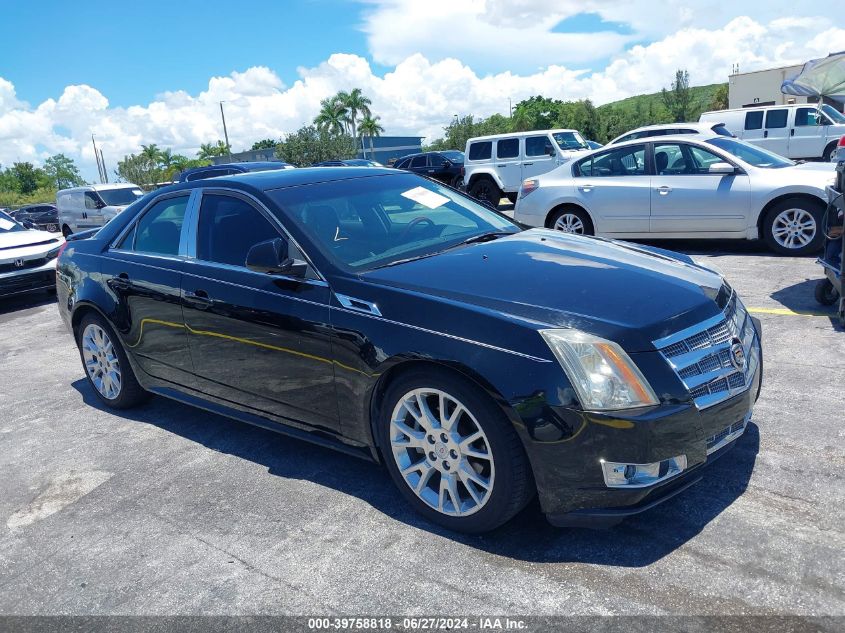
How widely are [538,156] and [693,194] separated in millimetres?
8838

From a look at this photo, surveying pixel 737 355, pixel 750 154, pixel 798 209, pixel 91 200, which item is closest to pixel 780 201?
pixel 798 209

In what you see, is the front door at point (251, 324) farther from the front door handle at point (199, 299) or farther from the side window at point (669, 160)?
the side window at point (669, 160)

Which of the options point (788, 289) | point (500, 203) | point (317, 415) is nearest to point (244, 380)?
point (317, 415)

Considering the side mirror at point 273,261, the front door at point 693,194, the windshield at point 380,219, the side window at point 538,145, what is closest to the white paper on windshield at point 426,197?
the windshield at point 380,219

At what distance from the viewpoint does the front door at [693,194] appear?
9.19 meters

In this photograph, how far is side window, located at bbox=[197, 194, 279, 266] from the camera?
162 inches

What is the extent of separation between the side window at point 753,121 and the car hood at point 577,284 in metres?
17.6

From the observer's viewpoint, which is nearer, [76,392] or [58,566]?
[58,566]

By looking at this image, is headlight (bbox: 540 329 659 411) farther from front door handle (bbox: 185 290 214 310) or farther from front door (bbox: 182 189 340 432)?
front door handle (bbox: 185 290 214 310)

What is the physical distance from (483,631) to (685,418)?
113 cm

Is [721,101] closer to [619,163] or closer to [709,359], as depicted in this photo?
[619,163]

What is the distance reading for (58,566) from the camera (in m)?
3.35

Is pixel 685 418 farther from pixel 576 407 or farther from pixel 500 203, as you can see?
pixel 500 203

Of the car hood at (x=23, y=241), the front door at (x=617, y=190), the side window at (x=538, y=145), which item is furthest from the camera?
the side window at (x=538, y=145)
